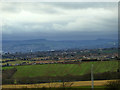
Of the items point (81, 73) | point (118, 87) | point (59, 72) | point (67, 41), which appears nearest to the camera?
point (118, 87)

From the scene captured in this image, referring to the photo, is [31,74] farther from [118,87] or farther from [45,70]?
[118,87]

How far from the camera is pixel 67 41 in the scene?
267 feet

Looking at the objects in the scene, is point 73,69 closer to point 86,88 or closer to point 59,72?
point 59,72

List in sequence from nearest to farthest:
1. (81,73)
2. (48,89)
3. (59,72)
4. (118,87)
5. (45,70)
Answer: (118,87) < (48,89) < (81,73) < (59,72) < (45,70)

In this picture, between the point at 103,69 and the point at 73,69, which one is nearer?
the point at 103,69

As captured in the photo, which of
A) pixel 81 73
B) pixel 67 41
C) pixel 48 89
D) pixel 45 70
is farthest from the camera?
pixel 67 41

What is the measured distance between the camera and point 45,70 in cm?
2048

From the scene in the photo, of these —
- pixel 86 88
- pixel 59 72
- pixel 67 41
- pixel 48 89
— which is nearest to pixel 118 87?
pixel 86 88

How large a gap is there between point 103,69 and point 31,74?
22.2 feet

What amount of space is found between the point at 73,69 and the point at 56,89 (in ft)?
32.7

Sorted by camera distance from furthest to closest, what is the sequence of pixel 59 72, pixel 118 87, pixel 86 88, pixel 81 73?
pixel 59 72 → pixel 81 73 → pixel 86 88 → pixel 118 87

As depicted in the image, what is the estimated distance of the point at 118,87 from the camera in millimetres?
9273

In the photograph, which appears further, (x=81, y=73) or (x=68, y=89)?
(x=81, y=73)

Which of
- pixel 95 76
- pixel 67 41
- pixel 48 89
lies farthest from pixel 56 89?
pixel 67 41
